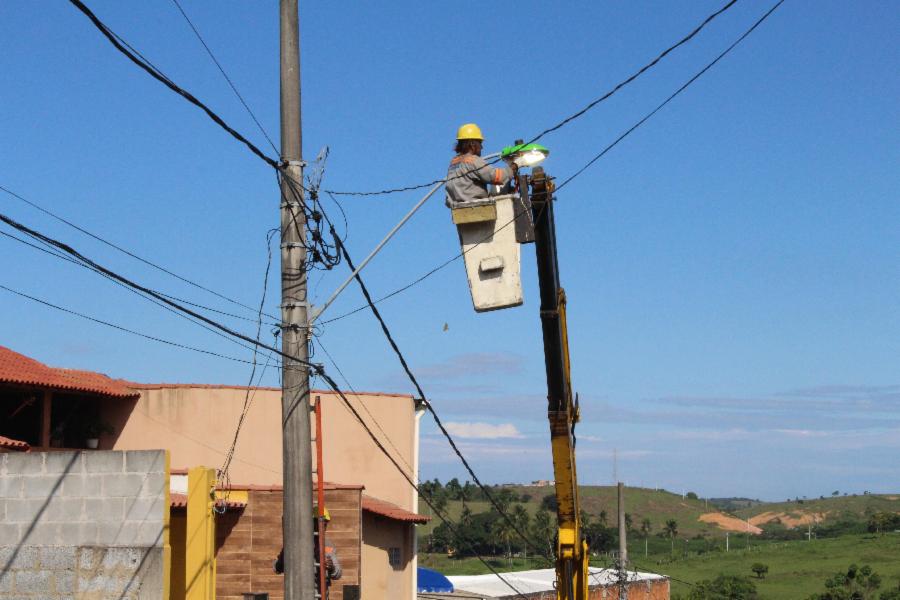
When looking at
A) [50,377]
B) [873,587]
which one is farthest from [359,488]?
[873,587]

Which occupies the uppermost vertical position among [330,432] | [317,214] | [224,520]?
[317,214]

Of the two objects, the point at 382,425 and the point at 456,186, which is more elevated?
the point at 456,186

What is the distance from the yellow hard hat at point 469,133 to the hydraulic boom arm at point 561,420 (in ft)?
7.27

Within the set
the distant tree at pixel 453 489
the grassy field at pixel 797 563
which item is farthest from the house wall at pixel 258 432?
the distant tree at pixel 453 489

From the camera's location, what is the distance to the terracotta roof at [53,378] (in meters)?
28.2

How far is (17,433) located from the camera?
97.7 ft

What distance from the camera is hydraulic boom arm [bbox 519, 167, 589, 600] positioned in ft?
56.4

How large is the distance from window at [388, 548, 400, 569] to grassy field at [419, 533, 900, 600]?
6851 cm

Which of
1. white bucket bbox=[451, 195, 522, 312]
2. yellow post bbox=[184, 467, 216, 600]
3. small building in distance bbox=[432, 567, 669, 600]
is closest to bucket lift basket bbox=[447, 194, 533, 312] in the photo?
white bucket bbox=[451, 195, 522, 312]

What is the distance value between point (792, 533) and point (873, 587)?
110109 millimetres

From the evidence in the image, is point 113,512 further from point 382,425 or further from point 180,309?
point 382,425

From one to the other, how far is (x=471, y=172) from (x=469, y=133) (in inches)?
26.2

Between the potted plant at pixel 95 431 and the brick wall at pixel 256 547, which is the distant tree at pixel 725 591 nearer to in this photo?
the potted plant at pixel 95 431

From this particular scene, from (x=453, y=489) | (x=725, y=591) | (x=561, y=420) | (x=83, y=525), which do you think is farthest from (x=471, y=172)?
(x=453, y=489)
